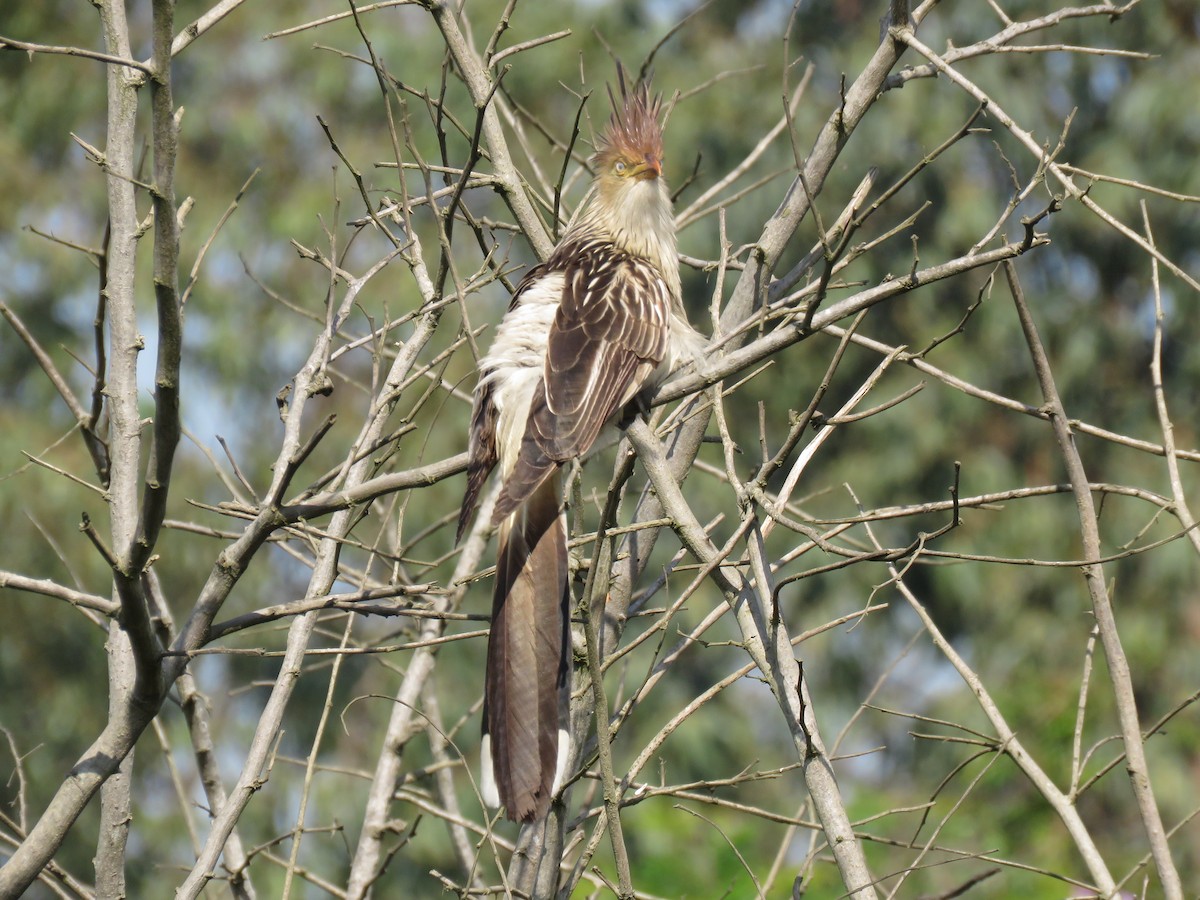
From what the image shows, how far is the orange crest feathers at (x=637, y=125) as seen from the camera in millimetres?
3734

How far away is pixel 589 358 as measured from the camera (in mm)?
2979

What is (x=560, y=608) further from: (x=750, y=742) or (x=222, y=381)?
(x=222, y=381)

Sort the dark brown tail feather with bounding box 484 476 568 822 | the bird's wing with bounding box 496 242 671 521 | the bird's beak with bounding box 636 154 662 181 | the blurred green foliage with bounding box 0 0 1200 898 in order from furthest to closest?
the blurred green foliage with bounding box 0 0 1200 898 → the bird's beak with bounding box 636 154 662 181 → the bird's wing with bounding box 496 242 671 521 → the dark brown tail feather with bounding box 484 476 568 822

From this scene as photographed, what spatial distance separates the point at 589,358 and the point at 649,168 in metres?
0.96

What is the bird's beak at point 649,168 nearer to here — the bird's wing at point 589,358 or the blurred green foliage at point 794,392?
the bird's wing at point 589,358

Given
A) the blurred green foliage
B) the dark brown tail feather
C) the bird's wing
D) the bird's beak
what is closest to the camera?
the dark brown tail feather

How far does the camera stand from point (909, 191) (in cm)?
1159

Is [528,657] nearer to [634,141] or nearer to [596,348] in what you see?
[596,348]

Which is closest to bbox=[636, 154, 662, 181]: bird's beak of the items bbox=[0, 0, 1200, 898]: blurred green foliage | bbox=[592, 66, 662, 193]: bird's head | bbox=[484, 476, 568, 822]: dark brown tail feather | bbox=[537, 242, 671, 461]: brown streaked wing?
bbox=[592, 66, 662, 193]: bird's head

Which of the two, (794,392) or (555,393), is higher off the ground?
(794,392)

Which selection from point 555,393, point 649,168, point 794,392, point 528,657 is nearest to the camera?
point 528,657

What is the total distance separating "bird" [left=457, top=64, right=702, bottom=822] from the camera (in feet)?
8.16

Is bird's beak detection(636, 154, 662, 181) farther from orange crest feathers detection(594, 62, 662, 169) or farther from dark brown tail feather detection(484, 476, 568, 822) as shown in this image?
dark brown tail feather detection(484, 476, 568, 822)

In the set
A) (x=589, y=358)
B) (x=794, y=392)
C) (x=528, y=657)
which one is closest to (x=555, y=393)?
(x=589, y=358)
